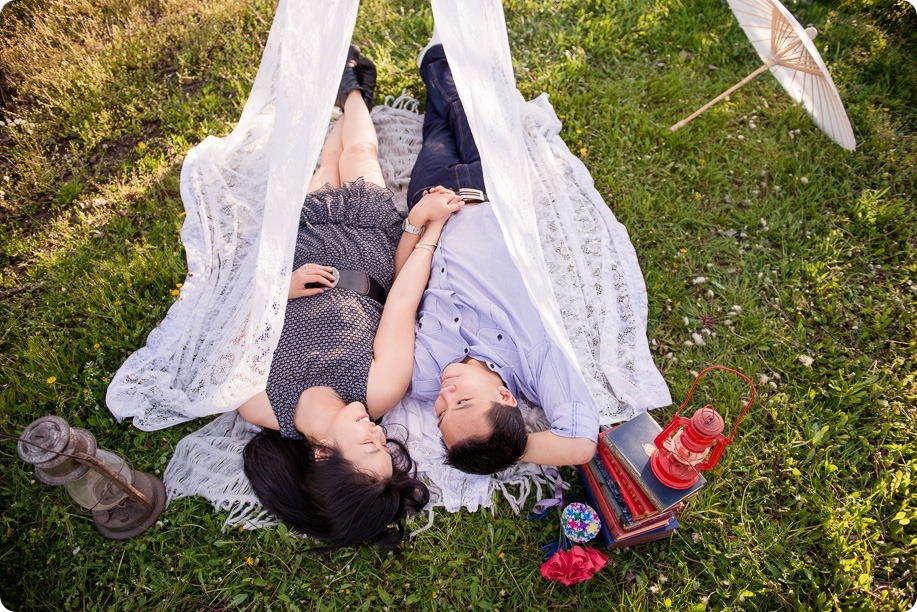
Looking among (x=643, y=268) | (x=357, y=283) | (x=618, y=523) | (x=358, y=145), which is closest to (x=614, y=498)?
(x=618, y=523)

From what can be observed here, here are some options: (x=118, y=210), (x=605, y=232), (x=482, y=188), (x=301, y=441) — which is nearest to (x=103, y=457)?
(x=301, y=441)

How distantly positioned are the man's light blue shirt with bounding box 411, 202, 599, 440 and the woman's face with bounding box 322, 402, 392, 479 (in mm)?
501

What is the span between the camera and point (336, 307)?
10.4 ft

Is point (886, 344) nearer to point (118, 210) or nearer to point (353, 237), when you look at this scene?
point (353, 237)

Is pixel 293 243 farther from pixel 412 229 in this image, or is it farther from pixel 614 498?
pixel 614 498

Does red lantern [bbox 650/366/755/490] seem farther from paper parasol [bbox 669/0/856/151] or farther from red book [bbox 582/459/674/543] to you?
paper parasol [bbox 669/0/856/151]

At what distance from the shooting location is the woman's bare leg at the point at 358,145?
385cm

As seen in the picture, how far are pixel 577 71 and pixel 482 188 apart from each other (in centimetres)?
200

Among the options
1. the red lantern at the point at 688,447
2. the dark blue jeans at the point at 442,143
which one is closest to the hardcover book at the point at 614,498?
the red lantern at the point at 688,447

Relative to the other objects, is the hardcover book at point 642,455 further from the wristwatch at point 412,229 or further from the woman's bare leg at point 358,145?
the woman's bare leg at point 358,145

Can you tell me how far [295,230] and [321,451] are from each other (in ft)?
3.50

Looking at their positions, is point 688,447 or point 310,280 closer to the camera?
point 688,447

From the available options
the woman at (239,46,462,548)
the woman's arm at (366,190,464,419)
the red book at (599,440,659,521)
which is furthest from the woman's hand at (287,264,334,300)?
the red book at (599,440,659,521)

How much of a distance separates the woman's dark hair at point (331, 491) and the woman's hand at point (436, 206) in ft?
4.38
